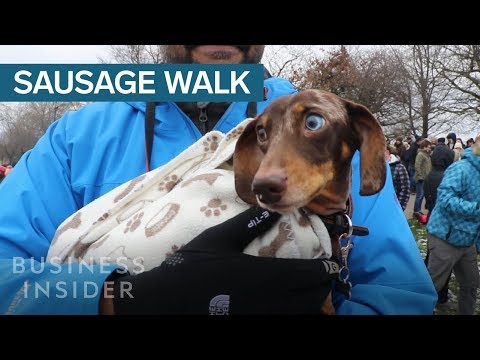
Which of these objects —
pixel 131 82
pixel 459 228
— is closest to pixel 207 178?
pixel 131 82

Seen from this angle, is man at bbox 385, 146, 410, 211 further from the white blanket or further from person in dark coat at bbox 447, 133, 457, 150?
the white blanket

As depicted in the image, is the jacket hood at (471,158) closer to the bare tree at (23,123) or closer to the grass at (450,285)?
the grass at (450,285)

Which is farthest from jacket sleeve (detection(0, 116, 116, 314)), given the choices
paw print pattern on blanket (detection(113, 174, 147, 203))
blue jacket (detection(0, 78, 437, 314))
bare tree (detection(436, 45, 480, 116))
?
bare tree (detection(436, 45, 480, 116))

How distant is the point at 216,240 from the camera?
1.13 metres

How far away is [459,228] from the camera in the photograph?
172 centimetres

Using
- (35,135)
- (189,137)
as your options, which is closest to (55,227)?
(35,135)

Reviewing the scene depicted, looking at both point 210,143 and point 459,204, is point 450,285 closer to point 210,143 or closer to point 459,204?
point 459,204

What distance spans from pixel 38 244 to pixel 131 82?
461mm

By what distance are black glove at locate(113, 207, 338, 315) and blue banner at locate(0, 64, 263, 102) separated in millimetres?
363

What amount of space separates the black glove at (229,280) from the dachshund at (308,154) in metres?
0.08

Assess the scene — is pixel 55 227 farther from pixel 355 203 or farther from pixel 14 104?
pixel 355 203

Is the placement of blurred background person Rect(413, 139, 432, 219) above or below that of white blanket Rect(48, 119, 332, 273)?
above

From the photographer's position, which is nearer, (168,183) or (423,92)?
(168,183)

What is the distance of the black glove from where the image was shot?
114cm
